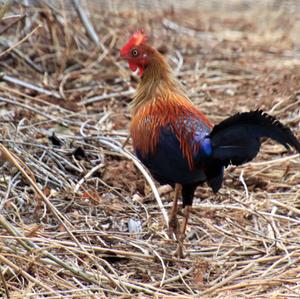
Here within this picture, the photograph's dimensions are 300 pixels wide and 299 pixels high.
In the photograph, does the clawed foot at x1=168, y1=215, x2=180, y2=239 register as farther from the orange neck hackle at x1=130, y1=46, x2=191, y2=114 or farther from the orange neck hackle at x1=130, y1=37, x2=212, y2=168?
the orange neck hackle at x1=130, y1=46, x2=191, y2=114

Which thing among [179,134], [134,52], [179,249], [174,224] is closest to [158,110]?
[179,134]

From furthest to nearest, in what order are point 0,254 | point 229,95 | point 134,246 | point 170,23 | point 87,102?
point 170,23, point 229,95, point 87,102, point 134,246, point 0,254

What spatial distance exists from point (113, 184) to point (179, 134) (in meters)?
1.06

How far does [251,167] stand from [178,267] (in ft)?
4.93

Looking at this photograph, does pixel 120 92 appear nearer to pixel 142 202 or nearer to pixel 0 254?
pixel 142 202

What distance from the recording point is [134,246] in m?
4.09

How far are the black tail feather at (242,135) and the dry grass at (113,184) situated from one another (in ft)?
2.05

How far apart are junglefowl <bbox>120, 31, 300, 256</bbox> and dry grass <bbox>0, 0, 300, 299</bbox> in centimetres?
34

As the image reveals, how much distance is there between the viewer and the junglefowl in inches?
142

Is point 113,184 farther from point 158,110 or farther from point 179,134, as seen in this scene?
point 179,134

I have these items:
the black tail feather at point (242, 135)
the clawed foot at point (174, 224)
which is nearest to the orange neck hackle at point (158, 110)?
the black tail feather at point (242, 135)

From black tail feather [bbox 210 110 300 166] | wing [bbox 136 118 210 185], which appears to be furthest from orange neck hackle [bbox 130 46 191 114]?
black tail feather [bbox 210 110 300 166]

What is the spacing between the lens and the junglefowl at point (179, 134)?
142 inches

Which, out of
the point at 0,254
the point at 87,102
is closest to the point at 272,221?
the point at 0,254
